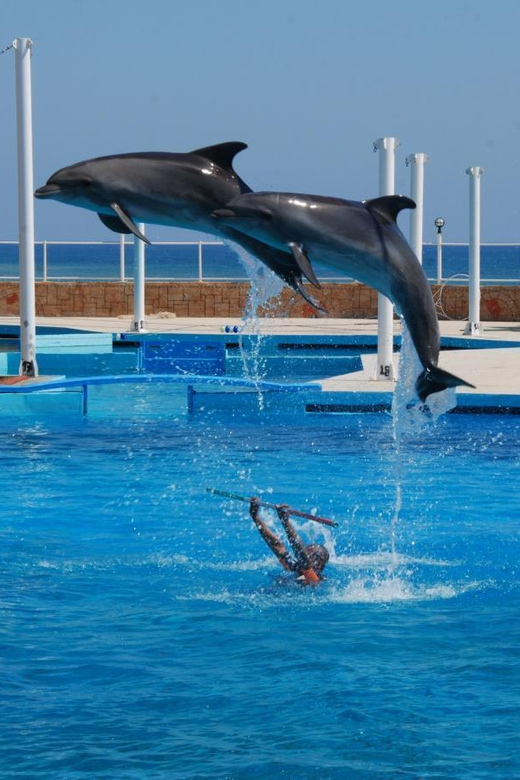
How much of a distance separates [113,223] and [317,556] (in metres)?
2.53

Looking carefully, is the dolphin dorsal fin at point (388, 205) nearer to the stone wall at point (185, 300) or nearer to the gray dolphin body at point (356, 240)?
the gray dolphin body at point (356, 240)

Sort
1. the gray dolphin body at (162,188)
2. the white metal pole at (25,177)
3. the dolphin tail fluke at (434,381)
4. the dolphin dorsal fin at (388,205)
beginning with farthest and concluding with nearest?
the white metal pole at (25,177), the dolphin tail fluke at (434,381), the dolphin dorsal fin at (388,205), the gray dolphin body at (162,188)

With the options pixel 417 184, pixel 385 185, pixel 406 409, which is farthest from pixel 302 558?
pixel 417 184

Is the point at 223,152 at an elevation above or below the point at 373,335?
above

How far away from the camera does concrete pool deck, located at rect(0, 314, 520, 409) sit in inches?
488

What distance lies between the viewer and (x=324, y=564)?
7461 millimetres

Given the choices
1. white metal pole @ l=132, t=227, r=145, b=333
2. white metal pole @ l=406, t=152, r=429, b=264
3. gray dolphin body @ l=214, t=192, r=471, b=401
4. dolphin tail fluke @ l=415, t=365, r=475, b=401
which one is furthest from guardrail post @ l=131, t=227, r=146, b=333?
gray dolphin body @ l=214, t=192, r=471, b=401

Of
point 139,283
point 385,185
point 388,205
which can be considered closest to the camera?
point 388,205

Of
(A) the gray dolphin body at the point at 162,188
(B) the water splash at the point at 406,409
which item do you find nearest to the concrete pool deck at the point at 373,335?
(B) the water splash at the point at 406,409

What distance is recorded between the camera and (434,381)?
6090 mm

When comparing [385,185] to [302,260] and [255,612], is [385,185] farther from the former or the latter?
[302,260]

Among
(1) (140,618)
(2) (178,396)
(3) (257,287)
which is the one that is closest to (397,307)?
(3) (257,287)

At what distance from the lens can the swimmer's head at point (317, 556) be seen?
7.42 meters

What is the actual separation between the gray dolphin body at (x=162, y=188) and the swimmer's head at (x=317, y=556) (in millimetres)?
2233
